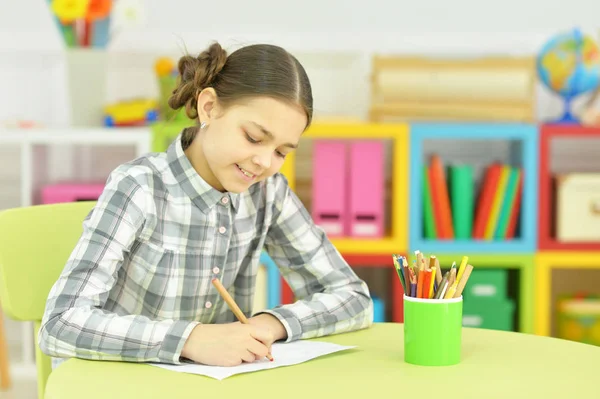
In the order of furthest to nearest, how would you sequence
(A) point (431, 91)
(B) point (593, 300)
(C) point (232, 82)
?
(B) point (593, 300)
(A) point (431, 91)
(C) point (232, 82)

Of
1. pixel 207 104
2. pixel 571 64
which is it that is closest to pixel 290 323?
pixel 207 104

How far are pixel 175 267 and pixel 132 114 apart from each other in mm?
1608

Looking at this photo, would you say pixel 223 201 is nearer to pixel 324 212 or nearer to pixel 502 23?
pixel 324 212

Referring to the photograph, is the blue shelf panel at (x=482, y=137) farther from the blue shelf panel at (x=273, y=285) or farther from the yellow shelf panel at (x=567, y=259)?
the blue shelf panel at (x=273, y=285)

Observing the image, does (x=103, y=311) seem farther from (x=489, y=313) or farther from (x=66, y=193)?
(x=489, y=313)

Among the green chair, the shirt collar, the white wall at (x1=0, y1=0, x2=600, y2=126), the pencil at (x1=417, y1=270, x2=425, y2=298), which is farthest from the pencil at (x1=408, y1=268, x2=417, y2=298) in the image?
the white wall at (x1=0, y1=0, x2=600, y2=126)

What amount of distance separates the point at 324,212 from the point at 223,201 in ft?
4.72

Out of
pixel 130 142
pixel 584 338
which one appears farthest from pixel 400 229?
pixel 130 142

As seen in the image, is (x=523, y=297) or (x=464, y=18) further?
(x=464, y=18)

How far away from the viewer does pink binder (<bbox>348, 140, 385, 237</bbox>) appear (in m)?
2.75

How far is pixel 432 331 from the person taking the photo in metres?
1.06

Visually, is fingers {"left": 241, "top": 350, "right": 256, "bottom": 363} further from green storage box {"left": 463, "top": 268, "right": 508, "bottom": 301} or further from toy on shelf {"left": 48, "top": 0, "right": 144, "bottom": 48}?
toy on shelf {"left": 48, "top": 0, "right": 144, "bottom": 48}

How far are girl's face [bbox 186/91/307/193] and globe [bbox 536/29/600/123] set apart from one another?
5.83 feet

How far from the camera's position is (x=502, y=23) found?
3.10 meters
